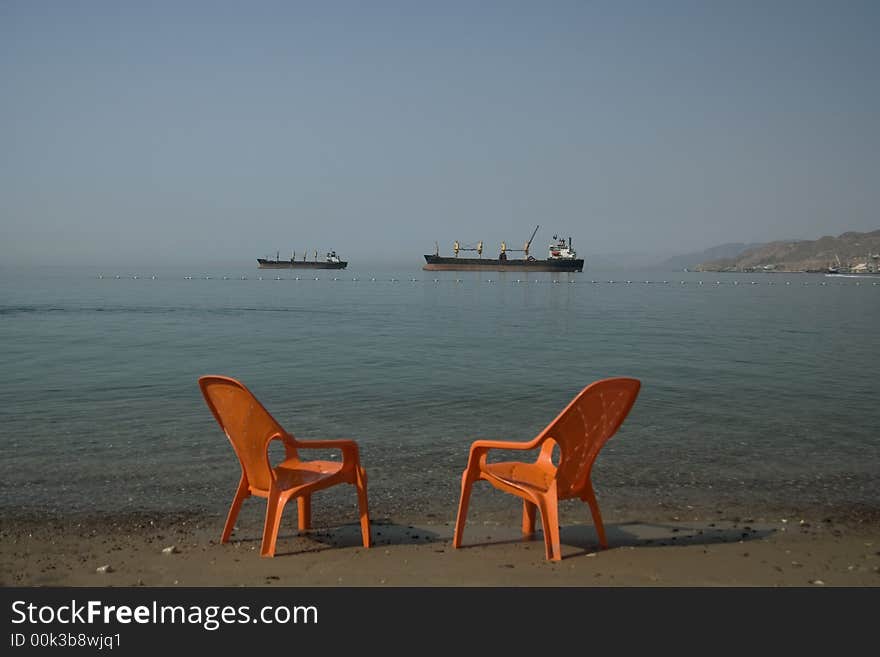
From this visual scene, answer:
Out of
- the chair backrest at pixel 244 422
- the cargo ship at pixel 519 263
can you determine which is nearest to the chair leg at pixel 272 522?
the chair backrest at pixel 244 422

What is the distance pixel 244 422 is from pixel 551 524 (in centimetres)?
161

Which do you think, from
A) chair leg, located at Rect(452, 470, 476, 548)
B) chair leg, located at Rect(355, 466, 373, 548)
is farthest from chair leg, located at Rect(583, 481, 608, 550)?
chair leg, located at Rect(355, 466, 373, 548)

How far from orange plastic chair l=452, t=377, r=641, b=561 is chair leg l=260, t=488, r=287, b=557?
898 mm

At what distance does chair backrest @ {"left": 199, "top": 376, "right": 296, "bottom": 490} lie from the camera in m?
3.68

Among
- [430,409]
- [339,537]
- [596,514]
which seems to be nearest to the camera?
[596,514]

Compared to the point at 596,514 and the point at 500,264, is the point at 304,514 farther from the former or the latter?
the point at 500,264

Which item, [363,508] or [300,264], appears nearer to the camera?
[363,508]

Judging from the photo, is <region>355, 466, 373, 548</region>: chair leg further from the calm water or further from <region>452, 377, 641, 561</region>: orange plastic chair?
the calm water

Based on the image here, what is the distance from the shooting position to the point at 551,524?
11.8ft

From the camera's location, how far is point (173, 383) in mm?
9727

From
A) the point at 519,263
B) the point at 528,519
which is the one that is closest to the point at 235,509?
the point at 528,519
